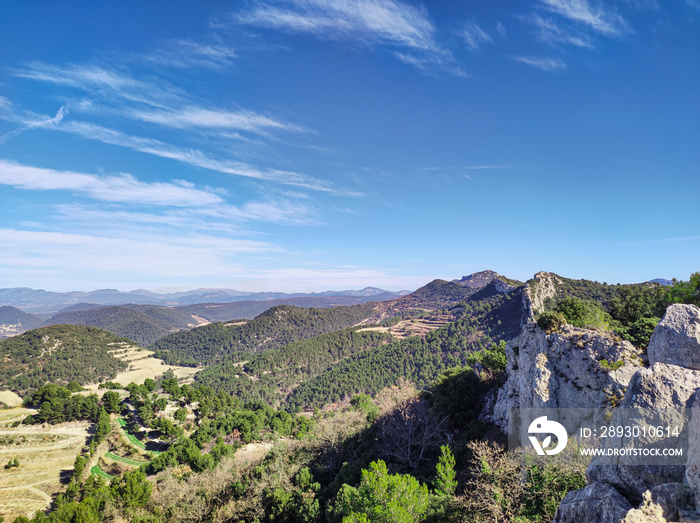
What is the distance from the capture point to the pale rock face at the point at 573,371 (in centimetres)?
1805

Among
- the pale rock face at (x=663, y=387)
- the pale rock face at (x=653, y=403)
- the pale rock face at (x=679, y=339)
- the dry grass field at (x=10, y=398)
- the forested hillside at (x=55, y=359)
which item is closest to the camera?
the pale rock face at (x=653, y=403)

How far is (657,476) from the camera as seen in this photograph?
27.3 feet

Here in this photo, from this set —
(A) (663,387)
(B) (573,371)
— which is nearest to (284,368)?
(B) (573,371)

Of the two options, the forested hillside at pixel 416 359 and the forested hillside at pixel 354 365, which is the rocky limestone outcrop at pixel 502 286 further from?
the forested hillside at pixel 416 359

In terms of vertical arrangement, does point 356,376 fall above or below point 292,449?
below

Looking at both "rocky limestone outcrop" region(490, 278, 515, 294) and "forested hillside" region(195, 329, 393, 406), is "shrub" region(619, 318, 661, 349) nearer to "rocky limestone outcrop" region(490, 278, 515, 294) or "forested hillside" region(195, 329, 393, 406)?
"forested hillside" region(195, 329, 393, 406)

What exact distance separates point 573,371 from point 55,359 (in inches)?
8296

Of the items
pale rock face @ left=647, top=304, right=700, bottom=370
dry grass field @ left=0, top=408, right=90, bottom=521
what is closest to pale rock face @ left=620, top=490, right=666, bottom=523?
pale rock face @ left=647, top=304, right=700, bottom=370

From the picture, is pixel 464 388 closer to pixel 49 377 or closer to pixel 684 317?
pixel 684 317

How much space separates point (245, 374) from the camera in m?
156

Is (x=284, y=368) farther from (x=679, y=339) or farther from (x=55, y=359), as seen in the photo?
(x=679, y=339)

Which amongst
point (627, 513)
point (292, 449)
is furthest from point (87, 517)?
point (627, 513)

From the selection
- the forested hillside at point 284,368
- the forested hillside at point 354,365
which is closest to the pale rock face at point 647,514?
the forested hillside at point 354,365

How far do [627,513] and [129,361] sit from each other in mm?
222130
